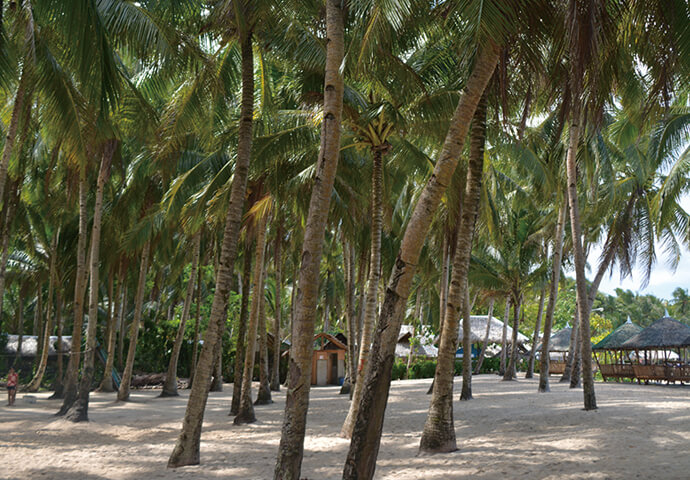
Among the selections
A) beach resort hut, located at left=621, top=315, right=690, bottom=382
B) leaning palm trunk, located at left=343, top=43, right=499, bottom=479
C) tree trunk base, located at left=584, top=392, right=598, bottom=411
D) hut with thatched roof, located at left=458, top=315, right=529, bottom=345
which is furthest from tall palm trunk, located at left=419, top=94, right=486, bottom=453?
hut with thatched roof, located at left=458, top=315, right=529, bottom=345

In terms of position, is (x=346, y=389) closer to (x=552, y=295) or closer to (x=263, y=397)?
(x=263, y=397)

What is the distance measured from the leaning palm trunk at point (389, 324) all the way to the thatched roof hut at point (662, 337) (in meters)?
18.9

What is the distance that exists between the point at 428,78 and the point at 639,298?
8673cm

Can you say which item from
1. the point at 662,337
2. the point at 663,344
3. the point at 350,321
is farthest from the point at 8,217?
the point at 662,337

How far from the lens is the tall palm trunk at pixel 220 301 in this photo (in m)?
8.19

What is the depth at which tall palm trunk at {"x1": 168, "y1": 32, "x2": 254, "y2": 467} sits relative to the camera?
8188 millimetres

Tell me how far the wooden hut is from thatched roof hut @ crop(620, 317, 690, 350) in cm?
1280

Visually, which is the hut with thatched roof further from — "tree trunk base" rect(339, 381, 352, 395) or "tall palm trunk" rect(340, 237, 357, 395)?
"tall palm trunk" rect(340, 237, 357, 395)

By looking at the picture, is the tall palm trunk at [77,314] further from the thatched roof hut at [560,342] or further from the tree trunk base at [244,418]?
the thatched roof hut at [560,342]

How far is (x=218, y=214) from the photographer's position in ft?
42.7

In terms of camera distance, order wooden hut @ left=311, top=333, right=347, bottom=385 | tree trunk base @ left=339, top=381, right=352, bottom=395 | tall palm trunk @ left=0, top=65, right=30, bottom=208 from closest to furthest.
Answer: tall palm trunk @ left=0, top=65, right=30, bottom=208 → tree trunk base @ left=339, top=381, right=352, bottom=395 → wooden hut @ left=311, top=333, right=347, bottom=385

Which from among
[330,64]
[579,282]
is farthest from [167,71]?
[579,282]

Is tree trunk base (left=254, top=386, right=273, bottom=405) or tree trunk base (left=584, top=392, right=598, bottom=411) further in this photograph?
tree trunk base (left=254, top=386, right=273, bottom=405)

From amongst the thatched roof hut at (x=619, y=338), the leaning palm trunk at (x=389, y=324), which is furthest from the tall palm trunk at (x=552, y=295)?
the leaning palm trunk at (x=389, y=324)
